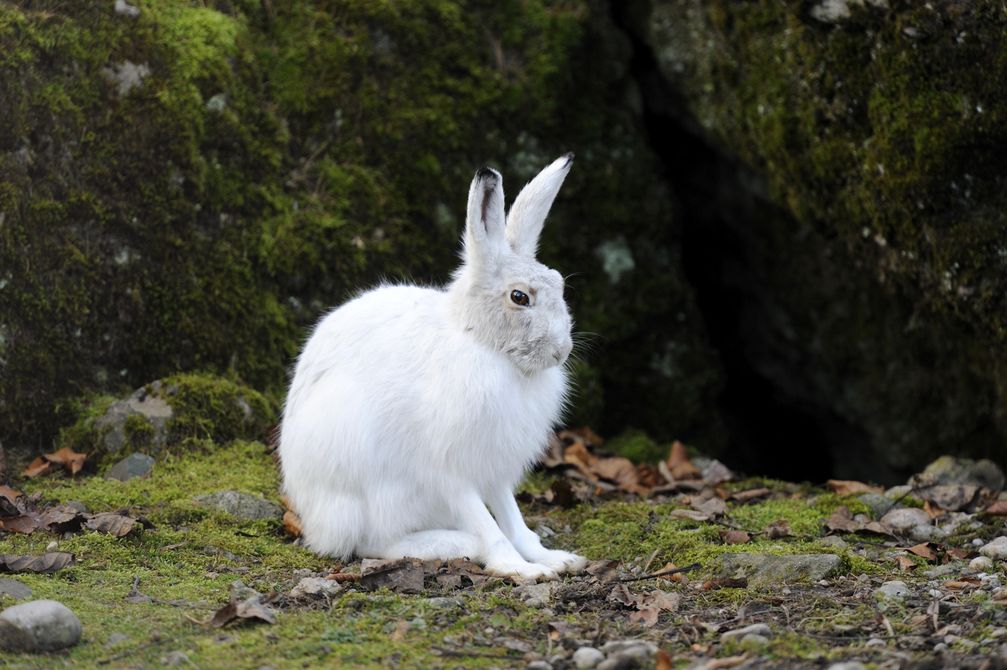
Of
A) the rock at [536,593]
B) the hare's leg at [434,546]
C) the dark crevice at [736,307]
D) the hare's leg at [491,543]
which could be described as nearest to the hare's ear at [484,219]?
the hare's leg at [491,543]

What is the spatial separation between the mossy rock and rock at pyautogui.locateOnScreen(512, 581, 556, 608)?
2.59m

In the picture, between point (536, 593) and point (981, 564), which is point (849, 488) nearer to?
point (981, 564)

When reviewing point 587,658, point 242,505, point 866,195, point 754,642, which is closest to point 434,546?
point 242,505

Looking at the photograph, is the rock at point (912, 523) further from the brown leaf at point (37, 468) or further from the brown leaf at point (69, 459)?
the brown leaf at point (37, 468)

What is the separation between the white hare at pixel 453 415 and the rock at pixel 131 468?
1.17 meters

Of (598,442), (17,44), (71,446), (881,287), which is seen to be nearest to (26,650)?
(71,446)

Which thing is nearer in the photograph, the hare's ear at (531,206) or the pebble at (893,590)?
the pebble at (893,590)

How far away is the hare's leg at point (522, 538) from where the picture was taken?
5387 mm

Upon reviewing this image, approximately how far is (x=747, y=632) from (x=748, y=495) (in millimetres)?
2901

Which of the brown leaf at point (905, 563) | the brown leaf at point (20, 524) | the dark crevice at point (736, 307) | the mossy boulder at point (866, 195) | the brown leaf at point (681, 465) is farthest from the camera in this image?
the dark crevice at point (736, 307)

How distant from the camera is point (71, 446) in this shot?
6.65 meters

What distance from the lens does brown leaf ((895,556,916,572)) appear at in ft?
17.3

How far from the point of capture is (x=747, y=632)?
416 centimetres

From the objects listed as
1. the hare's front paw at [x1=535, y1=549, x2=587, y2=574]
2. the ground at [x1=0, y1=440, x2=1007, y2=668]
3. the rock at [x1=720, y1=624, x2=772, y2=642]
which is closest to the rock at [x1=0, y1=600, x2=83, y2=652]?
the ground at [x1=0, y1=440, x2=1007, y2=668]
